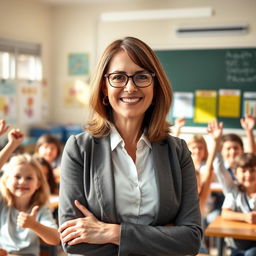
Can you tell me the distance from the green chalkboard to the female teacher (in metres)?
5.35

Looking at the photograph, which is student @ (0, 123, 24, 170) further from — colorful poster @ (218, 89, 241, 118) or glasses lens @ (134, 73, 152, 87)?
colorful poster @ (218, 89, 241, 118)

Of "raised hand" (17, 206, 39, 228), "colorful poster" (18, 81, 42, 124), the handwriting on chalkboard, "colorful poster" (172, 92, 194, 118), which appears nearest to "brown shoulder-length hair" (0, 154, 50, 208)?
"raised hand" (17, 206, 39, 228)

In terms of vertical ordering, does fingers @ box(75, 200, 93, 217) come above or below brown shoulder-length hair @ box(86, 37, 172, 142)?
below

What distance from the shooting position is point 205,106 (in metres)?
6.88

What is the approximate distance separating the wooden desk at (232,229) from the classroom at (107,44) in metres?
3.12

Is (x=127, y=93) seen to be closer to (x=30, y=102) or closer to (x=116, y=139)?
(x=116, y=139)

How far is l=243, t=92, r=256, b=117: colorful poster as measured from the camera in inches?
262

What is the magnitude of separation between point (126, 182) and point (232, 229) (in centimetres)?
180

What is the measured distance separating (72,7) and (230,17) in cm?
261

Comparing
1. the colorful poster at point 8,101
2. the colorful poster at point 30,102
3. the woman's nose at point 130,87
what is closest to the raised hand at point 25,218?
the woman's nose at point 130,87

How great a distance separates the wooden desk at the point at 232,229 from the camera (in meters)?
2.93

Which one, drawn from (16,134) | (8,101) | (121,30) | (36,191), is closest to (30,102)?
(8,101)

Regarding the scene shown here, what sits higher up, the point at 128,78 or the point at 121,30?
the point at 121,30

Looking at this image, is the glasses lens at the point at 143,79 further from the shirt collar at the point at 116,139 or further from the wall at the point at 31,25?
the wall at the point at 31,25
